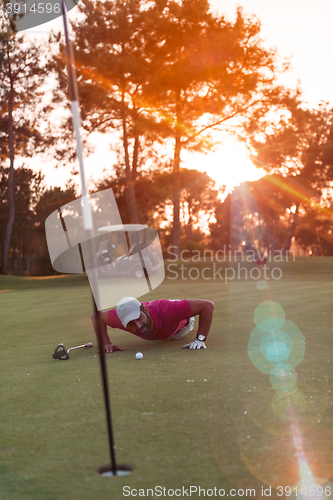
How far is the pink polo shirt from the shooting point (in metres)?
5.49

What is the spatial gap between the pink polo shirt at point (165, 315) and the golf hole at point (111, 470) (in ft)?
9.38

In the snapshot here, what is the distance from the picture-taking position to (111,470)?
8.43ft

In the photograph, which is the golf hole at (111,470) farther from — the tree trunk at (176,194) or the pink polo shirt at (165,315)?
the tree trunk at (176,194)

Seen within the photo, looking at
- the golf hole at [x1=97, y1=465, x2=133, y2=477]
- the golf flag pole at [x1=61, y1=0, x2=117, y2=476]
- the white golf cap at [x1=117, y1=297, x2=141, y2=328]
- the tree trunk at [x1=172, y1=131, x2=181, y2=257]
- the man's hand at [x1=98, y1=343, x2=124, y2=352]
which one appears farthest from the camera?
the tree trunk at [x1=172, y1=131, x2=181, y2=257]

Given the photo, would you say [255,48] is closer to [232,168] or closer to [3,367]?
[232,168]

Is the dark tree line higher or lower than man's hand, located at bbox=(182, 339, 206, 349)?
higher

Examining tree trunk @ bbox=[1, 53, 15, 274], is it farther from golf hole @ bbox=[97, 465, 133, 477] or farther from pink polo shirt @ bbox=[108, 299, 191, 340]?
golf hole @ bbox=[97, 465, 133, 477]

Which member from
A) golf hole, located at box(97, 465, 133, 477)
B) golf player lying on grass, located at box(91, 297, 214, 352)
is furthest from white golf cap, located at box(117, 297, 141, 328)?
golf hole, located at box(97, 465, 133, 477)

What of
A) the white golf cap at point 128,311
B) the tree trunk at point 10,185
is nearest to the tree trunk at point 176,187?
the tree trunk at point 10,185

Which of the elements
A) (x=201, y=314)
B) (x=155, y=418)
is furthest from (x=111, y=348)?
(x=155, y=418)

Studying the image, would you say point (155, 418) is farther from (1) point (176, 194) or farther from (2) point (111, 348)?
(1) point (176, 194)

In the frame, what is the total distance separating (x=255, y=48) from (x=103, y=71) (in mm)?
8003

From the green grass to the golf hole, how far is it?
0.04m

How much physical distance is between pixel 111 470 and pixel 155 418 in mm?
753
